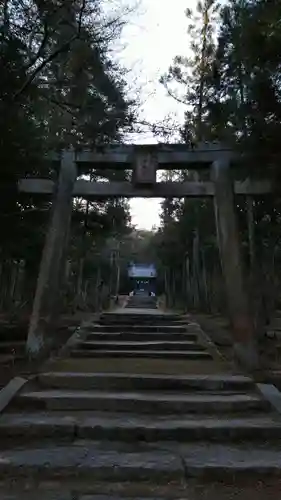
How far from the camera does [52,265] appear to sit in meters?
7.82

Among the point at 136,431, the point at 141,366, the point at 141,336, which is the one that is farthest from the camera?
the point at 141,336

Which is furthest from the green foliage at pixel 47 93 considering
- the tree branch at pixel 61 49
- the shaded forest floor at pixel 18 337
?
the shaded forest floor at pixel 18 337

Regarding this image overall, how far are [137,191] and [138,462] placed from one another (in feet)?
16.1

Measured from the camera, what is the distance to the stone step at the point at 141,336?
981 cm

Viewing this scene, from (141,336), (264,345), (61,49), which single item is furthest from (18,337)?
(61,49)

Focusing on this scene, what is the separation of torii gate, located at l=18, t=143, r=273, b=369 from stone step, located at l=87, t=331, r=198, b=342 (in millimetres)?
2278

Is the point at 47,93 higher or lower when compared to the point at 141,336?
higher

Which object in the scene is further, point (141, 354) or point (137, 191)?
point (141, 354)

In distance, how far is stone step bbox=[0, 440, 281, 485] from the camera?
12.5ft

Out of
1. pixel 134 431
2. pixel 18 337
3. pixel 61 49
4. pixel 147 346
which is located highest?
pixel 61 49

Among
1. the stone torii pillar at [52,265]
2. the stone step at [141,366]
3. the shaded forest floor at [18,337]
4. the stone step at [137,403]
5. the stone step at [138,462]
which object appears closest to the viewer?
the stone step at [138,462]

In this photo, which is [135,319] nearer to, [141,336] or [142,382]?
[141,336]

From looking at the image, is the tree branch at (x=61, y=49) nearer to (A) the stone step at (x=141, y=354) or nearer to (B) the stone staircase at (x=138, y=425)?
(B) the stone staircase at (x=138, y=425)

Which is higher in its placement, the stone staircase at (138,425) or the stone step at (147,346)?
the stone step at (147,346)
